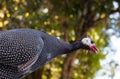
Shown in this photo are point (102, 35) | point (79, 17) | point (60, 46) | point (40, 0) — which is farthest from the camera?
point (102, 35)

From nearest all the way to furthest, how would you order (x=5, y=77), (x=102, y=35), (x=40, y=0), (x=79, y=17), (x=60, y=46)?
(x=5, y=77) → (x=60, y=46) → (x=40, y=0) → (x=79, y=17) → (x=102, y=35)

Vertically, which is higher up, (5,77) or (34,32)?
(34,32)

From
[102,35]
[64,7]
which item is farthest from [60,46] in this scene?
[102,35]

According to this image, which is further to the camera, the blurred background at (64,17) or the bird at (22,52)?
the blurred background at (64,17)

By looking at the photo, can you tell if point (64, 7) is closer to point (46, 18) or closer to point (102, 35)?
point (46, 18)

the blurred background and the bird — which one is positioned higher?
the blurred background

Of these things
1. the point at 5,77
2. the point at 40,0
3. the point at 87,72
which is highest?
the point at 87,72

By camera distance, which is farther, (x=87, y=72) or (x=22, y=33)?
(x=87, y=72)

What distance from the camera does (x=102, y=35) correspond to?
28.0ft

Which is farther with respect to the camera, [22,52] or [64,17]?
[64,17]

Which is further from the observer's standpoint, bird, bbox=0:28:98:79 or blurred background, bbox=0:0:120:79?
blurred background, bbox=0:0:120:79

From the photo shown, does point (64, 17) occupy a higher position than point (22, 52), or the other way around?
point (64, 17)

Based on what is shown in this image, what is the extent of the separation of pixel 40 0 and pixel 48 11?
2.02 feet

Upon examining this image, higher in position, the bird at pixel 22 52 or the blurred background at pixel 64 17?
the blurred background at pixel 64 17
